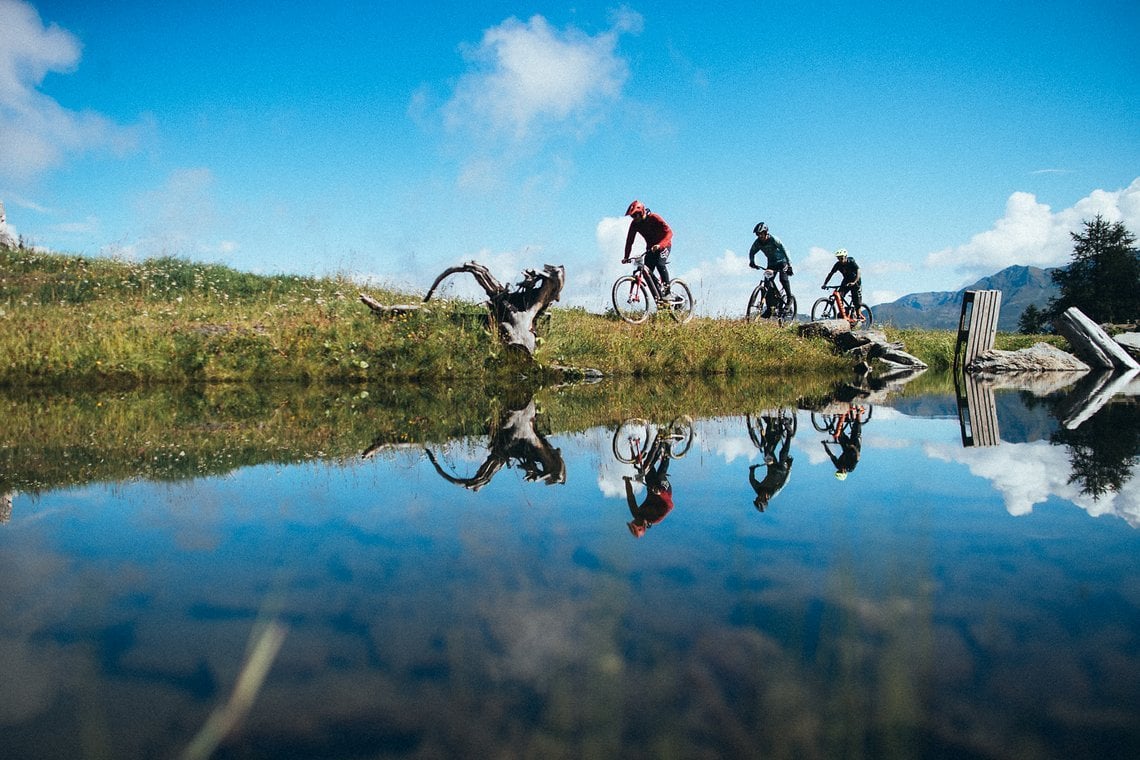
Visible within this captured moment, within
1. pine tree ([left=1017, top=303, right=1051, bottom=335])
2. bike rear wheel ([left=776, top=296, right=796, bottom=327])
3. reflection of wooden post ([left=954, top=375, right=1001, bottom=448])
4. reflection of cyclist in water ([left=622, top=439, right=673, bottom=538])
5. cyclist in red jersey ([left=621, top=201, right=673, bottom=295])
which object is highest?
pine tree ([left=1017, top=303, right=1051, bottom=335])

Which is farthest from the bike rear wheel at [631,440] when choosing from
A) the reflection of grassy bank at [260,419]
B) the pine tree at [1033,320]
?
the pine tree at [1033,320]

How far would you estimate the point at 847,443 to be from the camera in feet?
21.3

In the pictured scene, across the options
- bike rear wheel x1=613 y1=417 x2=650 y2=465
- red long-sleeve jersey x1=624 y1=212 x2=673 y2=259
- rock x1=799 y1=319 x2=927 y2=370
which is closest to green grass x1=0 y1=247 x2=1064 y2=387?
rock x1=799 y1=319 x2=927 y2=370

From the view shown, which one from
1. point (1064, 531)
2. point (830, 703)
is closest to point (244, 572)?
point (830, 703)

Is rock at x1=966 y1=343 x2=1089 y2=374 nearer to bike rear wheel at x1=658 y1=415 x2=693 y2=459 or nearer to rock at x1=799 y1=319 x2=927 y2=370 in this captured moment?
rock at x1=799 y1=319 x2=927 y2=370

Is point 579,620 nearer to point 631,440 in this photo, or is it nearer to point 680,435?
point 631,440

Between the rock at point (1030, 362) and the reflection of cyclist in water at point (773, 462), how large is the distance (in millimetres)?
16546

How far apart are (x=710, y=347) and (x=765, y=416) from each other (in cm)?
939

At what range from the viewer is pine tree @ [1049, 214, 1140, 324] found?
50.8 meters

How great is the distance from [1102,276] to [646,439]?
6079 cm

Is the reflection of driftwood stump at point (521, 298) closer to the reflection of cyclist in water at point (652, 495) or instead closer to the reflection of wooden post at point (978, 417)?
the reflection of wooden post at point (978, 417)

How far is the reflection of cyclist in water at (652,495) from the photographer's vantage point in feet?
12.1

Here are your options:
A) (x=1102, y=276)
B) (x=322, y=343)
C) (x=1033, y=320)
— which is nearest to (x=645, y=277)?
(x=322, y=343)

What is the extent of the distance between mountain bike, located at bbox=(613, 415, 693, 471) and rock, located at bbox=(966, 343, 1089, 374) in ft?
55.5
